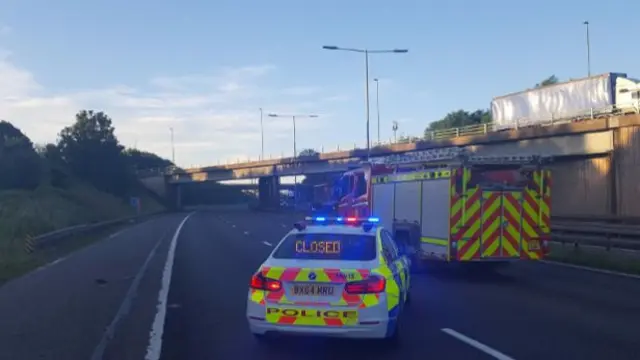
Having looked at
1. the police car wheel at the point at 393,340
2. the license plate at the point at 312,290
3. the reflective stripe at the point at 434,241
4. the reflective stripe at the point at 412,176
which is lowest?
the police car wheel at the point at 393,340

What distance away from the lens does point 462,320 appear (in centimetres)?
1206

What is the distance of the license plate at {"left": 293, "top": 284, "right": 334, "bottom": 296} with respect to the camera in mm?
9414

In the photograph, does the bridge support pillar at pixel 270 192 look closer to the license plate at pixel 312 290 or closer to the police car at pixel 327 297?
the police car at pixel 327 297

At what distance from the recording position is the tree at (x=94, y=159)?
106500mm

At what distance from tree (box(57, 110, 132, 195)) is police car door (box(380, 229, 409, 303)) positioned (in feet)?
319

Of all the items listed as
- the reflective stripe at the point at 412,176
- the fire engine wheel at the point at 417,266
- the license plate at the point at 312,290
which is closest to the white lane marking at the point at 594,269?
the fire engine wheel at the point at 417,266

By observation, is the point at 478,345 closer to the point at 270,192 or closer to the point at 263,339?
the point at 263,339

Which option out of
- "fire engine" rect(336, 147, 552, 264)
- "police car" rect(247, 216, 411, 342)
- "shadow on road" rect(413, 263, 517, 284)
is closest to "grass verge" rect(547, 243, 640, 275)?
"shadow on road" rect(413, 263, 517, 284)

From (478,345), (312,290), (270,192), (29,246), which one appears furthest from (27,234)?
(270,192)

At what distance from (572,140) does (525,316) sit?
32.4 metres

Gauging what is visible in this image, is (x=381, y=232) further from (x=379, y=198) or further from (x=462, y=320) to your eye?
(x=379, y=198)

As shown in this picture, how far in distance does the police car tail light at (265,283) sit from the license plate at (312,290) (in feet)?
0.68

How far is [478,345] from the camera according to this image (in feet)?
32.9

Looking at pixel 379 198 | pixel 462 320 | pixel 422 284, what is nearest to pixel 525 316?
pixel 462 320
